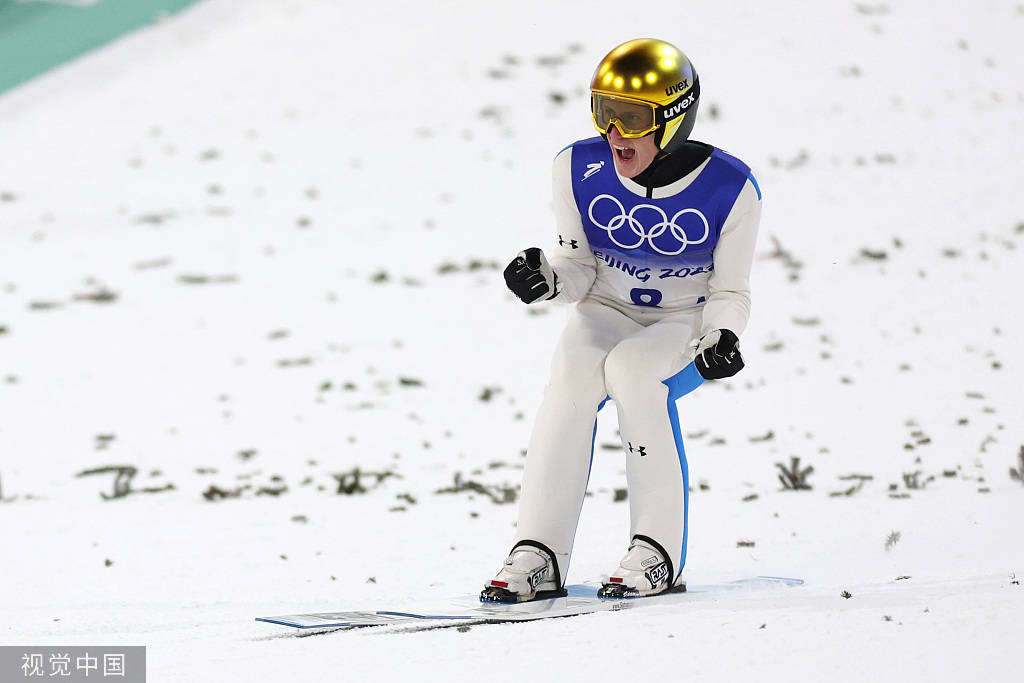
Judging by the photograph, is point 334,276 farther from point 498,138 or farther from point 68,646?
point 68,646

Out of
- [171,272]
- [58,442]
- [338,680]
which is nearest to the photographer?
[338,680]

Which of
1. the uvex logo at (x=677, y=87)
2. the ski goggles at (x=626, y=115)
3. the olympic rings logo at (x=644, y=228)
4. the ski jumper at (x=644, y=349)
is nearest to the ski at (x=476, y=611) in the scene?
the ski jumper at (x=644, y=349)

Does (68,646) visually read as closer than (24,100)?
Yes

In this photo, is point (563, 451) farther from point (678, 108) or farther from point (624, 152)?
point (678, 108)

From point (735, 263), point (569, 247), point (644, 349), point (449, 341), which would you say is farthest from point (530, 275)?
point (449, 341)

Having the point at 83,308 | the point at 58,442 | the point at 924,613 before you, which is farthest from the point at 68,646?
the point at 83,308

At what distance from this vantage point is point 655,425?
4375 millimetres

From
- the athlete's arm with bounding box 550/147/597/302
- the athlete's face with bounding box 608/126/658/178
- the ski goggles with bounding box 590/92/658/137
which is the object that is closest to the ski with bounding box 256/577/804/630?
the athlete's arm with bounding box 550/147/597/302

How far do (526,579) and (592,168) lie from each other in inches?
55.5

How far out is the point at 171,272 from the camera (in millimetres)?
11633

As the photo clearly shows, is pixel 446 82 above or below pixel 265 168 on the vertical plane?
above

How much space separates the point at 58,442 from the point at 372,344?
261 cm

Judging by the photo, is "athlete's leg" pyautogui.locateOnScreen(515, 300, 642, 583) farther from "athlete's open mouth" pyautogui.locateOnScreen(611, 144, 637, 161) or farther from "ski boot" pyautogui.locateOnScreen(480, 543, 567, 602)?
"athlete's open mouth" pyautogui.locateOnScreen(611, 144, 637, 161)

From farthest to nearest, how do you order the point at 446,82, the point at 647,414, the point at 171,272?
the point at 446,82, the point at 171,272, the point at 647,414
